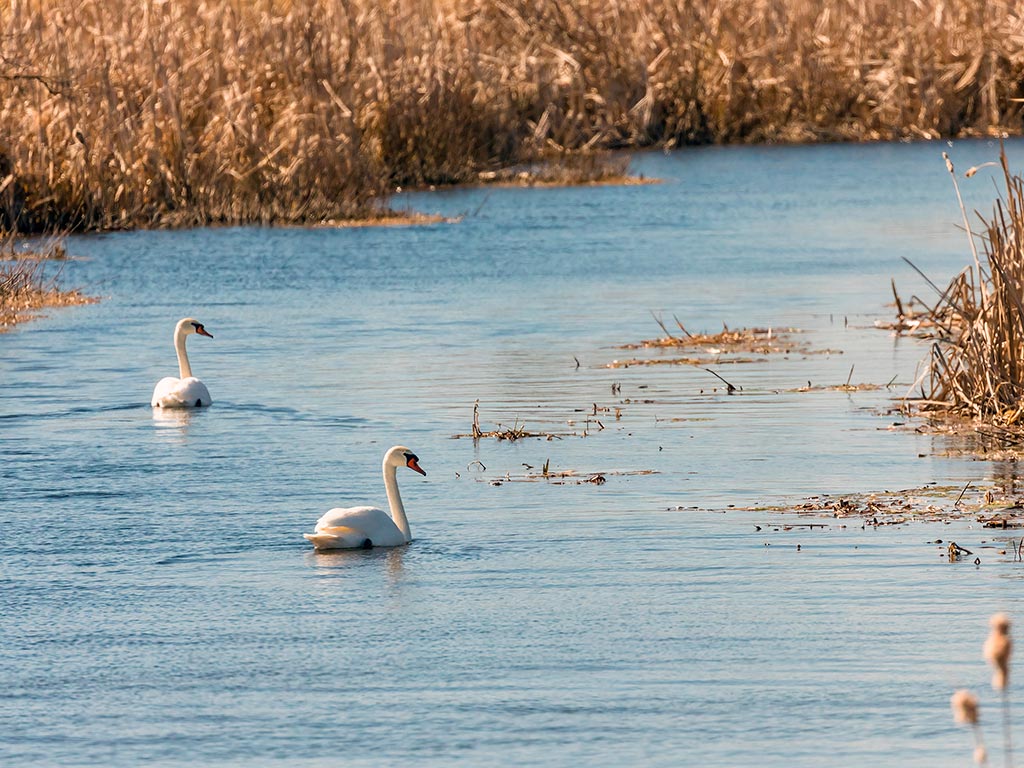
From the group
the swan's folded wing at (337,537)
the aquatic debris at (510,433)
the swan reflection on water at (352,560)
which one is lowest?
the swan reflection on water at (352,560)

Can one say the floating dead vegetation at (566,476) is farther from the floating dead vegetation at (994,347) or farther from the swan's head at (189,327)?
the swan's head at (189,327)

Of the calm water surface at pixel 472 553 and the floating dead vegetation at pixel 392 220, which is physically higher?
the floating dead vegetation at pixel 392 220

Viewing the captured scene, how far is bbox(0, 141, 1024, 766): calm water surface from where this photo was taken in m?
7.29

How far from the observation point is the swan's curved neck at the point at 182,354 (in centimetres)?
1546

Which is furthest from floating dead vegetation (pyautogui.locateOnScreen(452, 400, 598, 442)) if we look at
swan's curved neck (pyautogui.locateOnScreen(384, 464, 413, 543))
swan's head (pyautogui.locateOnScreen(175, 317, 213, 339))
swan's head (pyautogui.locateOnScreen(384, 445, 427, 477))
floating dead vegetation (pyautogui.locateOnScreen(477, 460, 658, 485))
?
swan's head (pyautogui.locateOnScreen(175, 317, 213, 339))

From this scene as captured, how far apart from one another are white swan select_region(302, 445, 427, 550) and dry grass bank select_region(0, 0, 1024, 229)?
873 cm

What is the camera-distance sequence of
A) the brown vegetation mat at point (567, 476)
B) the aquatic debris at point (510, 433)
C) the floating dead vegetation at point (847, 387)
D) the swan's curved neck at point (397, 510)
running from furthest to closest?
the floating dead vegetation at point (847, 387), the aquatic debris at point (510, 433), the brown vegetation mat at point (567, 476), the swan's curved neck at point (397, 510)

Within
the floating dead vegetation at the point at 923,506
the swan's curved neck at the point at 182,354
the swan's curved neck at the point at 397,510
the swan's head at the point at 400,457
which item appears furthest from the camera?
the swan's curved neck at the point at 182,354

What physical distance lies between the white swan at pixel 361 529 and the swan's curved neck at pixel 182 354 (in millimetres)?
5368

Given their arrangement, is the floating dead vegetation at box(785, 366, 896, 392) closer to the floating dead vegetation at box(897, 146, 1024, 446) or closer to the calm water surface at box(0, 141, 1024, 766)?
the calm water surface at box(0, 141, 1024, 766)

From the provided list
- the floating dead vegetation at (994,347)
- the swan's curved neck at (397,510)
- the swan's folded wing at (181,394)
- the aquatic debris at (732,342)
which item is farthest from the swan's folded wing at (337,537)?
the aquatic debris at (732,342)

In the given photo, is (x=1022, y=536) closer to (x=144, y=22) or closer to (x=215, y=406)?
(x=215, y=406)

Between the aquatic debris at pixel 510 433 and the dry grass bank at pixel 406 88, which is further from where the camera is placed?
the dry grass bank at pixel 406 88

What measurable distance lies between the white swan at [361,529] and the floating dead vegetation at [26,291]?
10.5m
